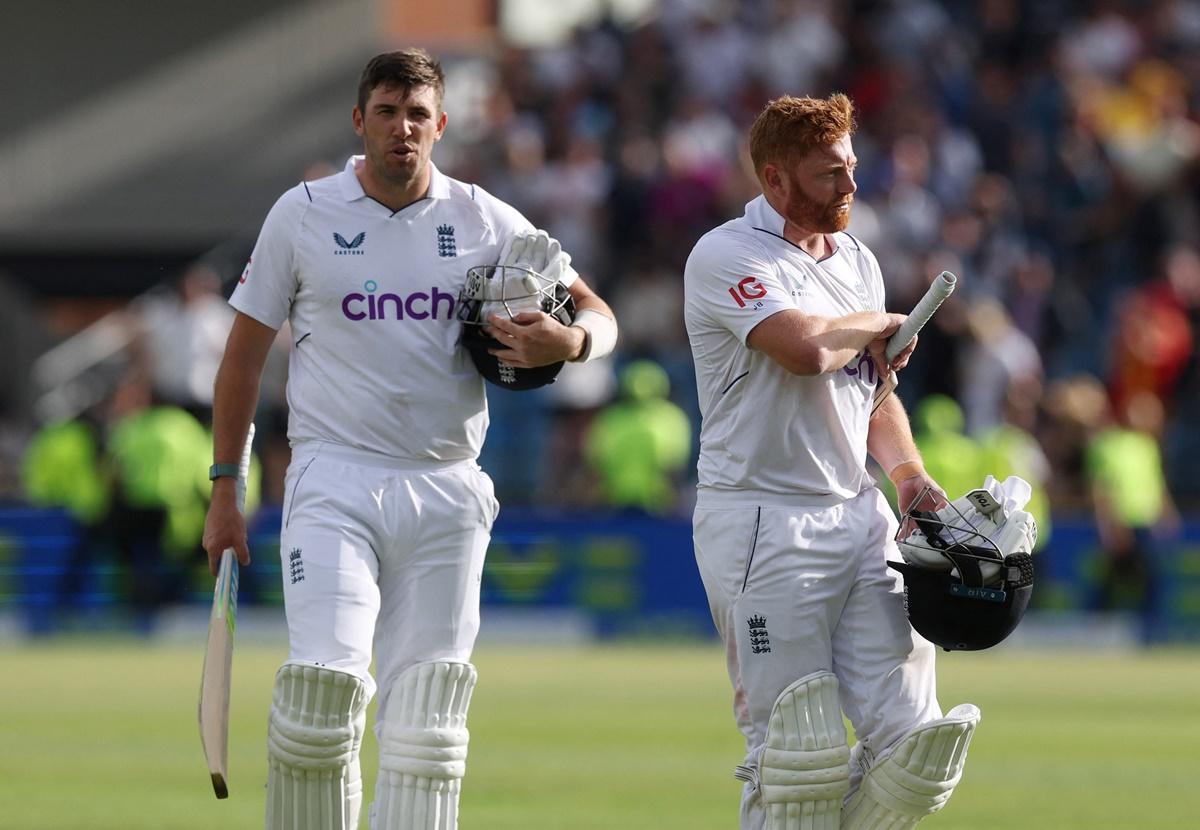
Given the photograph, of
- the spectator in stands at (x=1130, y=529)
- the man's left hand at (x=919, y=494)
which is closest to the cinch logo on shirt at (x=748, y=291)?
the man's left hand at (x=919, y=494)

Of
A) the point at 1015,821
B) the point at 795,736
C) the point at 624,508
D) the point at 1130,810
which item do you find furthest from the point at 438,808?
the point at 624,508

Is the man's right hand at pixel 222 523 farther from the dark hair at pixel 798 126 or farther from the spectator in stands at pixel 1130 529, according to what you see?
the spectator in stands at pixel 1130 529

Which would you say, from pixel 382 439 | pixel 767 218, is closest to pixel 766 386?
pixel 767 218

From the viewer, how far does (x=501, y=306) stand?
6.92 metres

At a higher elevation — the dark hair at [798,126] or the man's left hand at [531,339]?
the dark hair at [798,126]

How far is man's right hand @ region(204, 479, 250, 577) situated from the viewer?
7043 mm

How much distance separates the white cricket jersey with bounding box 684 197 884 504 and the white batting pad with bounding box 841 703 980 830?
0.76 metres

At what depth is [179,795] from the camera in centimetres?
996

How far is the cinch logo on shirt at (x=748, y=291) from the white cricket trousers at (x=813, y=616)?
0.60m

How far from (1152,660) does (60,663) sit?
798cm

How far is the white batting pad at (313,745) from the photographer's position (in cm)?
661

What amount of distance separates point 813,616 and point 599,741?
5.54 metres

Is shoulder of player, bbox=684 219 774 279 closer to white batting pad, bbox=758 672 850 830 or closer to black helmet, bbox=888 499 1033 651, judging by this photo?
black helmet, bbox=888 499 1033 651

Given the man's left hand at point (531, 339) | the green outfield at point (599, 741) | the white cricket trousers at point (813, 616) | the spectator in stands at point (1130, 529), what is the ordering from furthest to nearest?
the spectator in stands at point (1130, 529)
the green outfield at point (599, 741)
the man's left hand at point (531, 339)
the white cricket trousers at point (813, 616)
